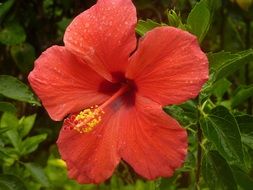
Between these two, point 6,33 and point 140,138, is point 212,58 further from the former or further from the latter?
point 6,33

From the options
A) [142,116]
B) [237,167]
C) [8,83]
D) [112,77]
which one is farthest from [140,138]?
[8,83]

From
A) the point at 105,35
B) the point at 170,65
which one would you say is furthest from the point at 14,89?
the point at 170,65

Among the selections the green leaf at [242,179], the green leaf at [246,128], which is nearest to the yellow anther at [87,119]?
the green leaf at [246,128]

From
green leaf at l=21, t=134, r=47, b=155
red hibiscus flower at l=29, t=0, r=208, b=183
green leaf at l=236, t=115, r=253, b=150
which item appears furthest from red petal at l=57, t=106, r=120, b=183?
green leaf at l=21, t=134, r=47, b=155

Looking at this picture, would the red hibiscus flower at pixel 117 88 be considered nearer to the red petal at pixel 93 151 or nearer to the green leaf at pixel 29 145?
the red petal at pixel 93 151

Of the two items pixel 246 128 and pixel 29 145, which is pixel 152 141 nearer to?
pixel 246 128
